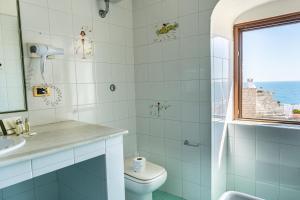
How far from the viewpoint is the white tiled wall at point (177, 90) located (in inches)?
71.0

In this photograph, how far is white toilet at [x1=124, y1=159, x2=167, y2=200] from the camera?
1.62 m

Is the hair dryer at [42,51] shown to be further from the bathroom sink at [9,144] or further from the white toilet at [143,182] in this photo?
the white toilet at [143,182]

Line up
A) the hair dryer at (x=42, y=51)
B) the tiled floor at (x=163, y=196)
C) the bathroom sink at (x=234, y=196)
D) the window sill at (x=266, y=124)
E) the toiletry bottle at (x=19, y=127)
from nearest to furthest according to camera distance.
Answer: the toiletry bottle at (x=19, y=127), the hair dryer at (x=42, y=51), the bathroom sink at (x=234, y=196), the window sill at (x=266, y=124), the tiled floor at (x=163, y=196)

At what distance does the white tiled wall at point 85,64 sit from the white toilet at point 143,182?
538 mm

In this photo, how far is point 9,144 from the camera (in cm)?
106

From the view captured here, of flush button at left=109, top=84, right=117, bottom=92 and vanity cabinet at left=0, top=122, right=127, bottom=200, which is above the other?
flush button at left=109, top=84, right=117, bottom=92

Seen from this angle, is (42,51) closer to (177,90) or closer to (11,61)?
(11,61)

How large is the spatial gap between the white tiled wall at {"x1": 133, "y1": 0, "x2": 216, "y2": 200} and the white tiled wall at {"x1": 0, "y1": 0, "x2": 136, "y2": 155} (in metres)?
0.15

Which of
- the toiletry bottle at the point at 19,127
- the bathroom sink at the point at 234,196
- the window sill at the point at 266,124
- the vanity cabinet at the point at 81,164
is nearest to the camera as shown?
the vanity cabinet at the point at 81,164

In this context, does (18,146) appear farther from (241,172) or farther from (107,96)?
(241,172)

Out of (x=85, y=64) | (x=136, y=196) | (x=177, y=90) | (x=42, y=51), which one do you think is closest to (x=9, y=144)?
(x=42, y=51)

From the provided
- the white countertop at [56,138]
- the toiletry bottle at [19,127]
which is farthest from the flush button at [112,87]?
the toiletry bottle at [19,127]

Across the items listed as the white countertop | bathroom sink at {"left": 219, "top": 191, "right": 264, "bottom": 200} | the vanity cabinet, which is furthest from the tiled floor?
the white countertop

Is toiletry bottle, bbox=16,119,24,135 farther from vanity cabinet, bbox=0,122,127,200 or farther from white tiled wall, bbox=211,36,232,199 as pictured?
white tiled wall, bbox=211,36,232,199
